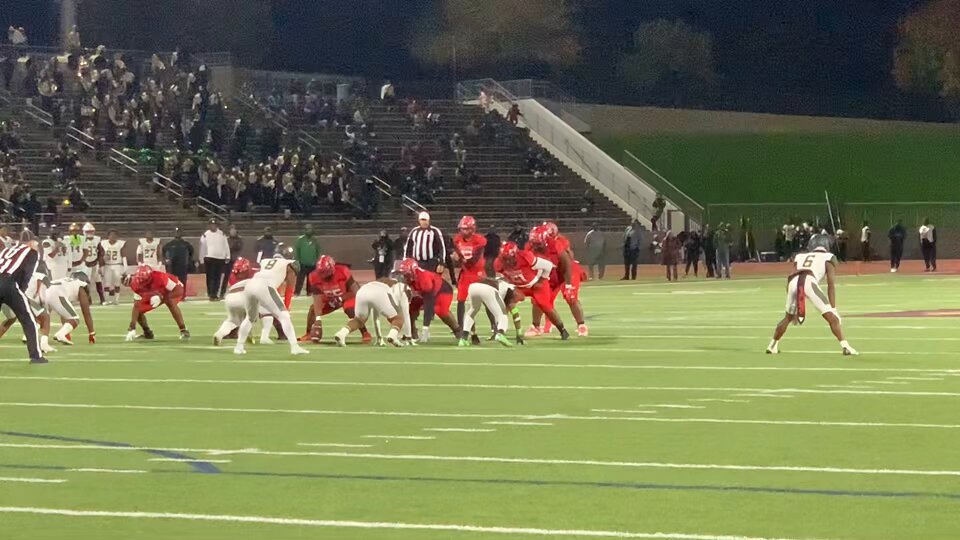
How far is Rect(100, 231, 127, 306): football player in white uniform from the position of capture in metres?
34.4

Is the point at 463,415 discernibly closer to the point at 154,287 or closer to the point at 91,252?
the point at 154,287

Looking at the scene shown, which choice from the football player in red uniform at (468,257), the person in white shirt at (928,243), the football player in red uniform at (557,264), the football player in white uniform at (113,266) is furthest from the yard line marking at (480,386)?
the person in white shirt at (928,243)

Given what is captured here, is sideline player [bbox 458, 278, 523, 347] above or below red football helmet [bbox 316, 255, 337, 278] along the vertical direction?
below

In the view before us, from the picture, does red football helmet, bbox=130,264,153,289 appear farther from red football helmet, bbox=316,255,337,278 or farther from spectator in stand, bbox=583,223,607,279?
spectator in stand, bbox=583,223,607,279

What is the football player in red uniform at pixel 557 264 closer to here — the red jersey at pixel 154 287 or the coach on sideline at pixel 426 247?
the coach on sideline at pixel 426 247

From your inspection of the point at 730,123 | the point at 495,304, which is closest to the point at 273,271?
the point at 495,304

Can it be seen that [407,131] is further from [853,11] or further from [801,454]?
[801,454]

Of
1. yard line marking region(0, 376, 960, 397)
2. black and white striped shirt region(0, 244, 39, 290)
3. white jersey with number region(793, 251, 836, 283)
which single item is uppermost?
black and white striped shirt region(0, 244, 39, 290)

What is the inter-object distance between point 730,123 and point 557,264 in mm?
47298

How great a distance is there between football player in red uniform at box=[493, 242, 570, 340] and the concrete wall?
4467 cm

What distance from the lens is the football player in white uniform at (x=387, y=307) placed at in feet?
66.7

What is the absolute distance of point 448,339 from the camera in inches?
885

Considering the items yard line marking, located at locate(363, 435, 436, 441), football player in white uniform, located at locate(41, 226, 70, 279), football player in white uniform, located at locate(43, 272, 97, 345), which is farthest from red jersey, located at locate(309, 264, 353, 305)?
yard line marking, located at locate(363, 435, 436, 441)

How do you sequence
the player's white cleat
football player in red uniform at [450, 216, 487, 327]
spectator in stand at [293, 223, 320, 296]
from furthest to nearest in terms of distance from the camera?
spectator in stand at [293, 223, 320, 296], the player's white cleat, football player in red uniform at [450, 216, 487, 327]
